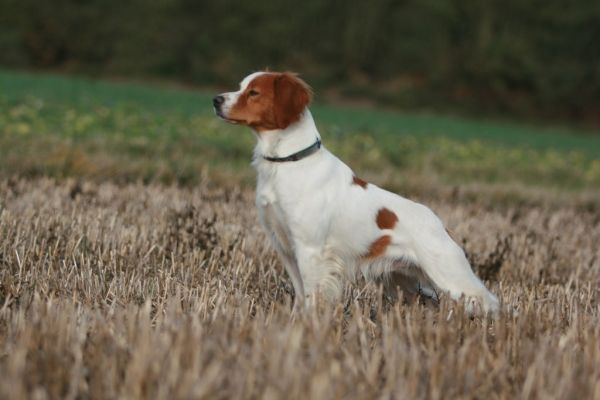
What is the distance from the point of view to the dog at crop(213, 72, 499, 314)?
4117 mm

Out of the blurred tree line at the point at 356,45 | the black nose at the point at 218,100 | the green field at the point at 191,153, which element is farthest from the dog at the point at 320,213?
the blurred tree line at the point at 356,45

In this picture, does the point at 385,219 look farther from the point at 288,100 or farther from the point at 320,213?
the point at 288,100

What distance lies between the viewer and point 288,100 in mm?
4152

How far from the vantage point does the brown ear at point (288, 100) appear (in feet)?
13.6

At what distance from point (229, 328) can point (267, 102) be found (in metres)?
1.68

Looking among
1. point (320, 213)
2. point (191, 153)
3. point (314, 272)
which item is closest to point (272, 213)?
point (320, 213)

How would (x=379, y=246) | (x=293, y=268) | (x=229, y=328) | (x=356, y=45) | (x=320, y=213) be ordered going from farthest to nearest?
(x=356, y=45) → (x=293, y=268) → (x=379, y=246) → (x=320, y=213) → (x=229, y=328)

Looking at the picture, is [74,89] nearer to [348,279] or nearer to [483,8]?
[348,279]

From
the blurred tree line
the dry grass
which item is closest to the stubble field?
the dry grass

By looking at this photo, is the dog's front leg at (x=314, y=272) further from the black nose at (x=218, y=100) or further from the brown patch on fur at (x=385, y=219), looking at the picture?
the black nose at (x=218, y=100)

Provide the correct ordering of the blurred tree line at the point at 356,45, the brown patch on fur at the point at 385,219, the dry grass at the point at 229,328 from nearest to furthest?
the dry grass at the point at 229,328
the brown patch on fur at the point at 385,219
the blurred tree line at the point at 356,45

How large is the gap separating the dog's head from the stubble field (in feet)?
2.74

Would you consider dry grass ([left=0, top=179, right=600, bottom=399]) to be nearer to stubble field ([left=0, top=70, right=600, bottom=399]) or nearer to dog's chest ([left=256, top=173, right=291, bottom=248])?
stubble field ([left=0, top=70, right=600, bottom=399])

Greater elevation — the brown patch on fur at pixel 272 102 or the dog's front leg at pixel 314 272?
the brown patch on fur at pixel 272 102
